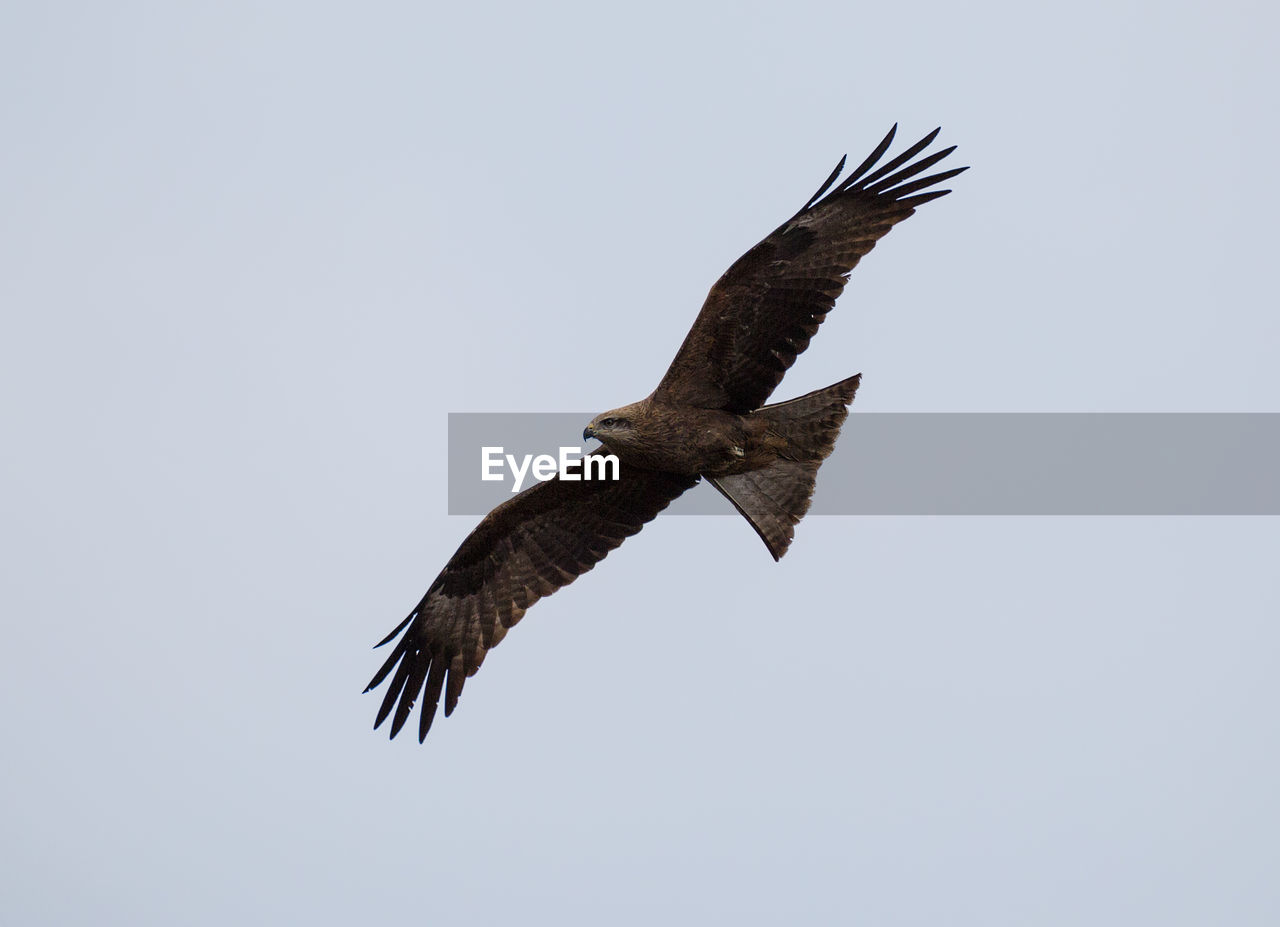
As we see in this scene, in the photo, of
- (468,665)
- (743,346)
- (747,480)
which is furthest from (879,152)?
(468,665)

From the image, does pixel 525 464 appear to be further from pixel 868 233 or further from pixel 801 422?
pixel 868 233

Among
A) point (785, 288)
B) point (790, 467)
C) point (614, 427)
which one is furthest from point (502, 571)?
point (785, 288)

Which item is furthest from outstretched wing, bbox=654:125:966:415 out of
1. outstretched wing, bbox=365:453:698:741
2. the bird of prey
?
outstretched wing, bbox=365:453:698:741

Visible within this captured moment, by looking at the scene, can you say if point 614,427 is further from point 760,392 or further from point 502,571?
point 502,571

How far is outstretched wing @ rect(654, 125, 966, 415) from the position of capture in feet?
36.2

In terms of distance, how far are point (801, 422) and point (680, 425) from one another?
829 mm

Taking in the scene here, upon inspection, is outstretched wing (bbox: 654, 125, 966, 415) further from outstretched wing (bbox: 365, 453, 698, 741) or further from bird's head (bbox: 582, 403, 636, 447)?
outstretched wing (bbox: 365, 453, 698, 741)

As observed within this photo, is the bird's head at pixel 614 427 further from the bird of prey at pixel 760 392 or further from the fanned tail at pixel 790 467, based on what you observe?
the fanned tail at pixel 790 467

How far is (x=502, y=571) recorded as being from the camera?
12.5 metres

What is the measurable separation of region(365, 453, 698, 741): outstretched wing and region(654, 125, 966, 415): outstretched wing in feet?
3.61

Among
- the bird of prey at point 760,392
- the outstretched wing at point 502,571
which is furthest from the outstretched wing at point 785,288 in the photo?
the outstretched wing at point 502,571

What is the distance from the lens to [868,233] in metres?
11.2

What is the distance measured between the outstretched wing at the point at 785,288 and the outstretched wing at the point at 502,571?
1.10 metres

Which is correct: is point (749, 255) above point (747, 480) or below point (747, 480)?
above
